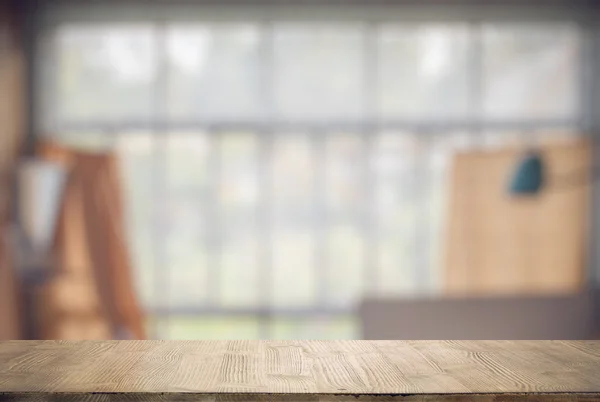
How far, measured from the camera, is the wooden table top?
2.23 ft

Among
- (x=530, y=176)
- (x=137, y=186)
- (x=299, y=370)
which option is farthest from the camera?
(x=137, y=186)

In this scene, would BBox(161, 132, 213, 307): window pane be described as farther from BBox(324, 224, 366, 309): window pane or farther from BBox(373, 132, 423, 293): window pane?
BBox(373, 132, 423, 293): window pane

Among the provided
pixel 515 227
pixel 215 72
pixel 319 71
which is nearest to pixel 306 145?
pixel 319 71

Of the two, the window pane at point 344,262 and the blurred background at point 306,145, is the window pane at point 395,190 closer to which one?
the blurred background at point 306,145

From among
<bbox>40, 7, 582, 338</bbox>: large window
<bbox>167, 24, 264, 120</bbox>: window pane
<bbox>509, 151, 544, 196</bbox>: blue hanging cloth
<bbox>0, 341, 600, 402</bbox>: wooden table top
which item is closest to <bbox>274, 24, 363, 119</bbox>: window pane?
<bbox>40, 7, 582, 338</bbox>: large window

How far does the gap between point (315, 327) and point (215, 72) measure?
5.67ft

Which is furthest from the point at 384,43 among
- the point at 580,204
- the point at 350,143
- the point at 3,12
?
the point at 3,12

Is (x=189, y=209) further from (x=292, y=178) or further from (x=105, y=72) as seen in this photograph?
(x=105, y=72)

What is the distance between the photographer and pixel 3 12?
4.02 meters

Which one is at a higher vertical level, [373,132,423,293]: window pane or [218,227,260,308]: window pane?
[373,132,423,293]: window pane

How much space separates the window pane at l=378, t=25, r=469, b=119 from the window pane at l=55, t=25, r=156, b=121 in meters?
1.47

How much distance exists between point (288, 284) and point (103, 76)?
1.76 m

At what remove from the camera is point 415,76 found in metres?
4.26

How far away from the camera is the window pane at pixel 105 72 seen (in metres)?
4.24
